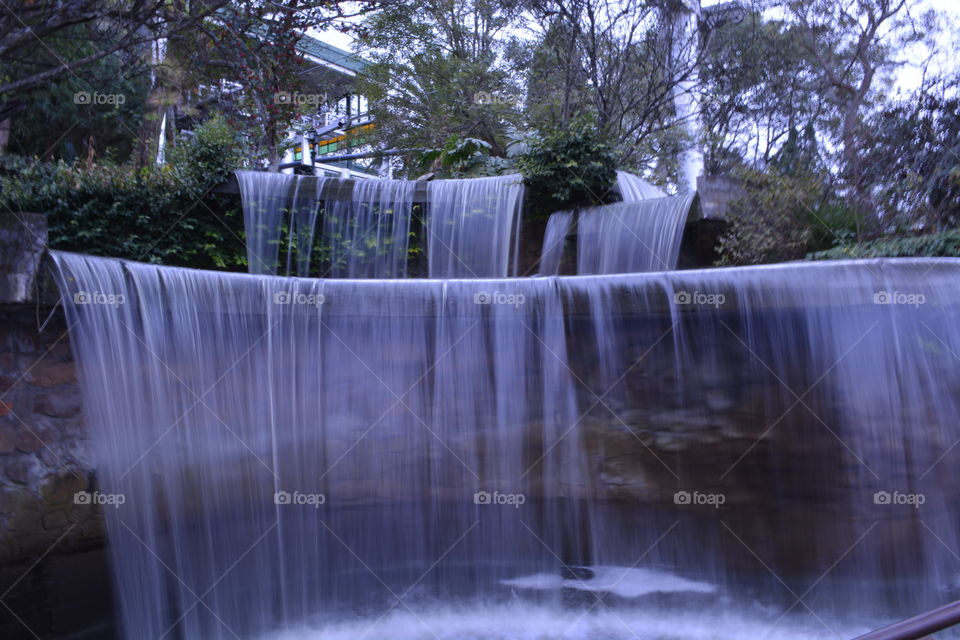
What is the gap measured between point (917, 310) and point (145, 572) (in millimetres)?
6223

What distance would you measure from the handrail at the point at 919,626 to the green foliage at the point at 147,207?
821 cm

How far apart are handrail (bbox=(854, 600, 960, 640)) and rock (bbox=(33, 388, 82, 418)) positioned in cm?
554

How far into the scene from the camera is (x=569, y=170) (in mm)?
9898

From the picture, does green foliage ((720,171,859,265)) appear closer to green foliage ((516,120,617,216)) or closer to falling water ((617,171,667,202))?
falling water ((617,171,667,202))

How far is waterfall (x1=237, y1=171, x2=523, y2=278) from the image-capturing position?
31.3 feet

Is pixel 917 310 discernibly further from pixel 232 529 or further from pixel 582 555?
pixel 232 529

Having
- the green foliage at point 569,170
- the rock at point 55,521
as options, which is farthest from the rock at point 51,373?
the green foliage at point 569,170

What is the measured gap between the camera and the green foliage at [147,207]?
7.98 metres

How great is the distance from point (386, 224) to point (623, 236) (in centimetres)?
317

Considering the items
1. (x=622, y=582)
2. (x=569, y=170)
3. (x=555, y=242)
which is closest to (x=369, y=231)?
(x=555, y=242)

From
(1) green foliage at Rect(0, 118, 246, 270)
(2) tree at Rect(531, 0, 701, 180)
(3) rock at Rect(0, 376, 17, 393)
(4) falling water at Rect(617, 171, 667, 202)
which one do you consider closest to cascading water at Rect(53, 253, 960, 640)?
(3) rock at Rect(0, 376, 17, 393)

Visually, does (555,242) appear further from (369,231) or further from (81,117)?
(81,117)

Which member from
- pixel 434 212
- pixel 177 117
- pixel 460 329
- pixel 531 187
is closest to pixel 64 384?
pixel 460 329

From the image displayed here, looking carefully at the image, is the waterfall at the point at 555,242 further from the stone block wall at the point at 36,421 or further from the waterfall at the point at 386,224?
the stone block wall at the point at 36,421
